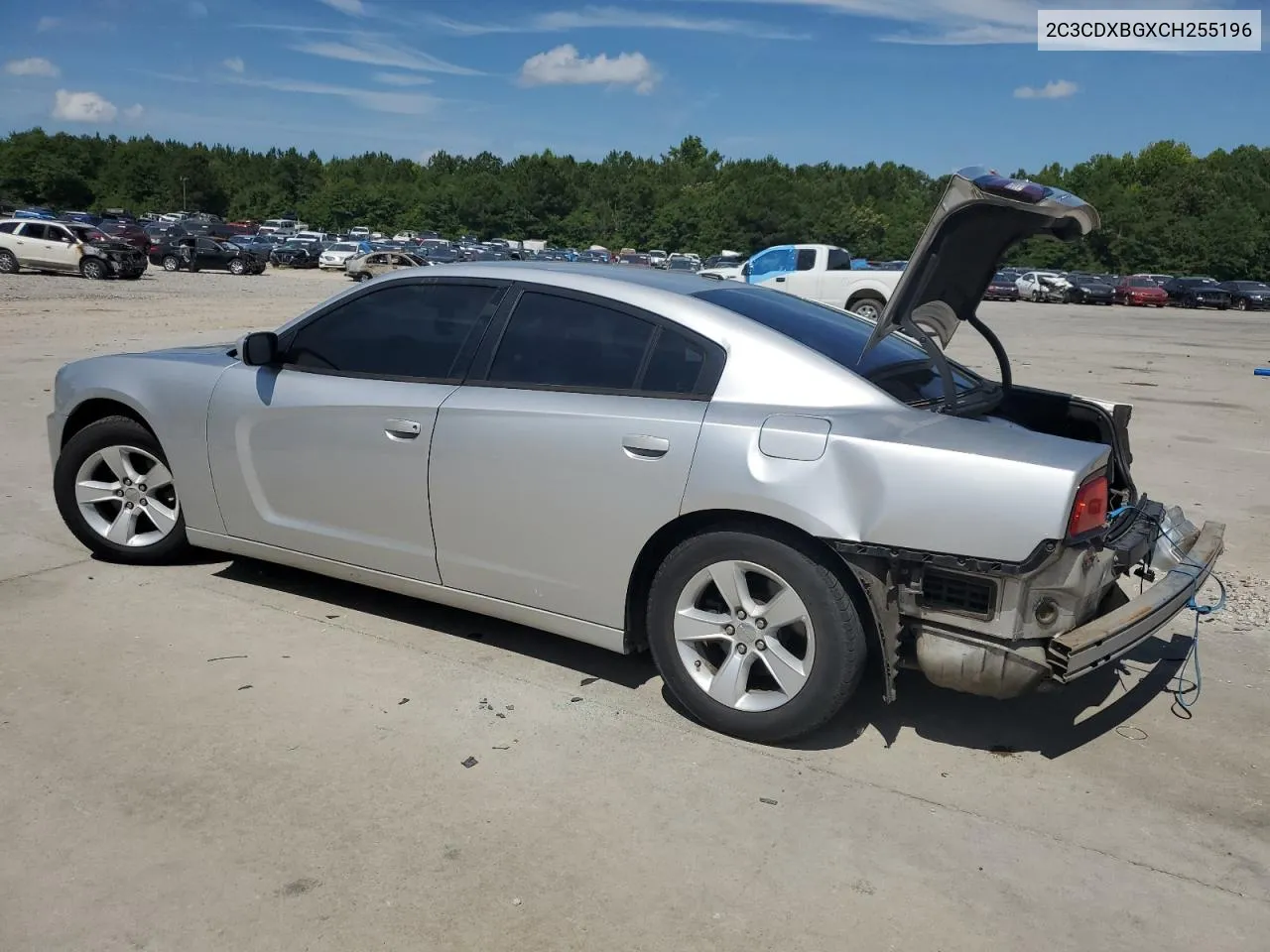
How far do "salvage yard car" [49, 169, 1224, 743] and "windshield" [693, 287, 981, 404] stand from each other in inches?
0.7

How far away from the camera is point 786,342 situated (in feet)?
12.5

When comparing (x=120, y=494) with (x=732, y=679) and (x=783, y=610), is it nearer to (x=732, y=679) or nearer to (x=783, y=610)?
(x=732, y=679)

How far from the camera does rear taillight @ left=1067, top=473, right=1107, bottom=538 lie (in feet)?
10.7

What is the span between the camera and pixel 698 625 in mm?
3740

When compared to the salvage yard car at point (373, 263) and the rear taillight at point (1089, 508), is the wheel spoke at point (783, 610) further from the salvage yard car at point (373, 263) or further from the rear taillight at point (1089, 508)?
the salvage yard car at point (373, 263)

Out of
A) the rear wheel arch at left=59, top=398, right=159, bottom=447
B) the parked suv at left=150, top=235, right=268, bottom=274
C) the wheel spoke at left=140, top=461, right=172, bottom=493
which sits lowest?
the parked suv at left=150, top=235, right=268, bottom=274

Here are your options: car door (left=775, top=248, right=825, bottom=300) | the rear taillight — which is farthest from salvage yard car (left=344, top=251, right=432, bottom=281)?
the rear taillight

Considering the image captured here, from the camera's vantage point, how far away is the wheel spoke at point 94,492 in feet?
17.3

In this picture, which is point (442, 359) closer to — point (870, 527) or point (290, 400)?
point (290, 400)

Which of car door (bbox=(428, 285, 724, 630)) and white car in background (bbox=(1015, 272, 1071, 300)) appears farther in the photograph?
A: white car in background (bbox=(1015, 272, 1071, 300))

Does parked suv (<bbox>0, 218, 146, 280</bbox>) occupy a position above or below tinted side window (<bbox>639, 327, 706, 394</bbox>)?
below

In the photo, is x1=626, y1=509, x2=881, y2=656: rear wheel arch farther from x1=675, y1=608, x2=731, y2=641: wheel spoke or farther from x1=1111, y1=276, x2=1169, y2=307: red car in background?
x1=1111, y1=276, x2=1169, y2=307: red car in background

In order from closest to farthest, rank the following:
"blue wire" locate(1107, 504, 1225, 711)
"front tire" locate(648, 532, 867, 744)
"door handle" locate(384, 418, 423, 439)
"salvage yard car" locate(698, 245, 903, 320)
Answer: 1. "front tire" locate(648, 532, 867, 744)
2. "blue wire" locate(1107, 504, 1225, 711)
3. "door handle" locate(384, 418, 423, 439)
4. "salvage yard car" locate(698, 245, 903, 320)

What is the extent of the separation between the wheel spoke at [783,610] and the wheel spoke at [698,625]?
16cm
